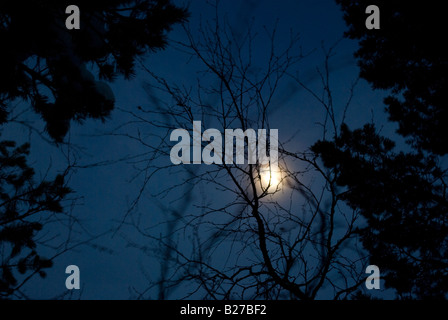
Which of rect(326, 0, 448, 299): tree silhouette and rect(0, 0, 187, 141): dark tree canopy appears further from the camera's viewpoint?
rect(326, 0, 448, 299): tree silhouette

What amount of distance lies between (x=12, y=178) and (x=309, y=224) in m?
4.05

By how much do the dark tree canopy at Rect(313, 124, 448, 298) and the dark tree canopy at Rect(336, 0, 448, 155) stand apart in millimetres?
560

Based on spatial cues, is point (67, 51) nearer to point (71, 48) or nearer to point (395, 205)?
point (71, 48)

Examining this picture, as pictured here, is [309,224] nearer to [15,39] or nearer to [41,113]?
[41,113]

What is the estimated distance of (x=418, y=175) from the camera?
12.5ft

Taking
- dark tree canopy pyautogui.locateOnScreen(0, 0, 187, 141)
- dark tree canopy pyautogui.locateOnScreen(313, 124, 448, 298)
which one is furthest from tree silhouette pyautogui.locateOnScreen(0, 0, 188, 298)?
dark tree canopy pyautogui.locateOnScreen(313, 124, 448, 298)

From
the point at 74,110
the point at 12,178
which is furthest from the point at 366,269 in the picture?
the point at 12,178

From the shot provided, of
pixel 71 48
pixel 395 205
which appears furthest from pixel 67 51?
pixel 395 205

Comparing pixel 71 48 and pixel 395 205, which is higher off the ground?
pixel 71 48

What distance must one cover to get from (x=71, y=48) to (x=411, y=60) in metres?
4.32

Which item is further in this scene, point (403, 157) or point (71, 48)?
point (403, 157)

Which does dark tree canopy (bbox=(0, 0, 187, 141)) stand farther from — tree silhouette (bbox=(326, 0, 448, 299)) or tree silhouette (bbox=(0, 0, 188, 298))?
tree silhouette (bbox=(326, 0, 448, 299))

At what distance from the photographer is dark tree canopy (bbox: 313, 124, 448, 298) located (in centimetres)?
346

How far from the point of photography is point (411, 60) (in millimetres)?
3879
